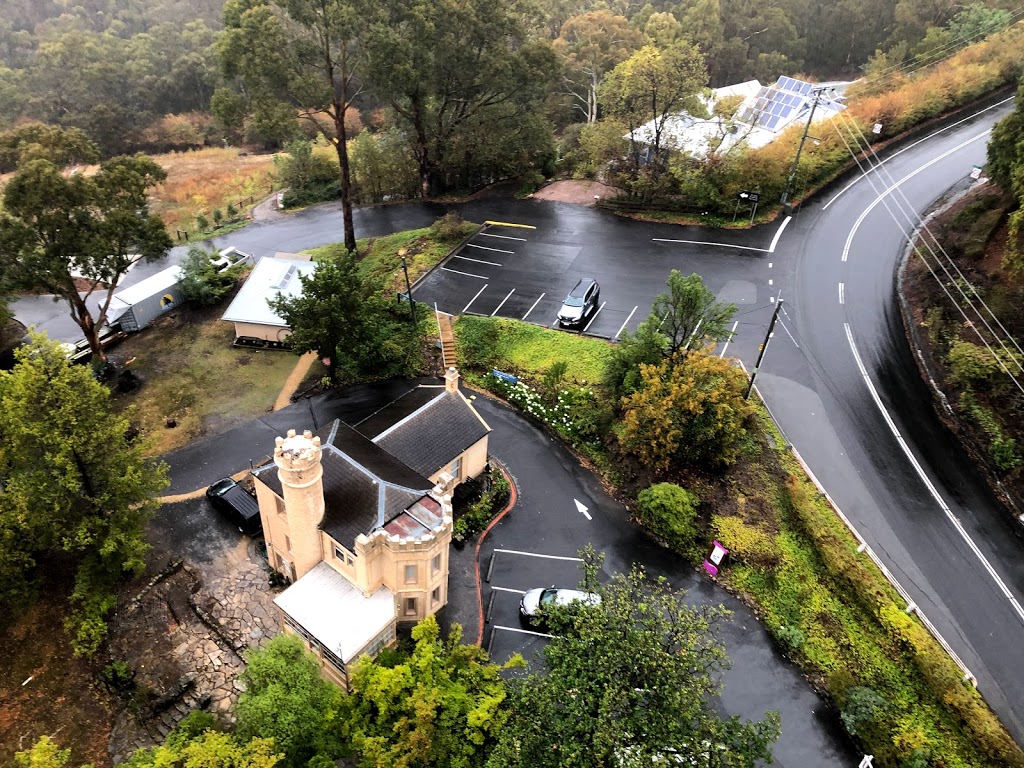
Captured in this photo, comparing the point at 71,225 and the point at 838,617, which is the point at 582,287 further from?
the point at 71,225

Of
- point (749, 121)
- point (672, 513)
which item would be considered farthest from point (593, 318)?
point (749, 121)

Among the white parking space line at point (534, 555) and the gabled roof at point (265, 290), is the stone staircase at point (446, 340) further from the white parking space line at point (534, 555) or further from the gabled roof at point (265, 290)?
the white parking space line at point (534, 555)

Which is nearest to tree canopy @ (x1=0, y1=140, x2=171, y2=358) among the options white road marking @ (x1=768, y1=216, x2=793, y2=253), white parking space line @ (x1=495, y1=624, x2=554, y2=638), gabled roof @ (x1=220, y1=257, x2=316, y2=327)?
gabled roof @ (x1=220, y1=257, x2=316, y2=327)

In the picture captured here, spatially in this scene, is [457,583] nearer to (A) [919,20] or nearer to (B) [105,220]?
(B) [105,220]

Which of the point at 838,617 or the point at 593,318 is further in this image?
the point at 593,318

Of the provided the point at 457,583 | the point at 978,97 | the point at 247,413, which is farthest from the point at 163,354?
the point at 978,97
